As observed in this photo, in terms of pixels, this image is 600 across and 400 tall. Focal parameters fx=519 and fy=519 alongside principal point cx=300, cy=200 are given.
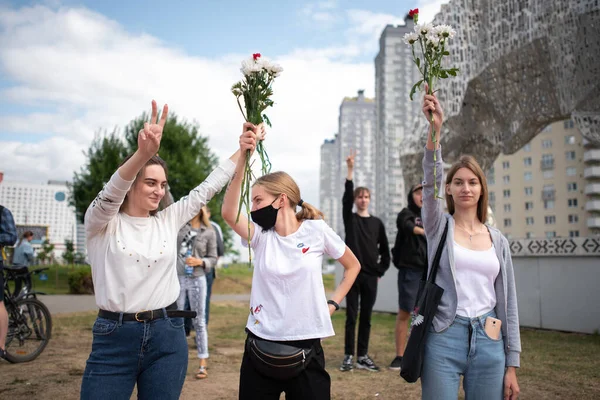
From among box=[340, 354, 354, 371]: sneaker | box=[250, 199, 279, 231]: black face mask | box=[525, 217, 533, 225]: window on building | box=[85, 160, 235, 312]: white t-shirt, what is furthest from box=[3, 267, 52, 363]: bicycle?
box=[525, 217, 533, 225]: window on building

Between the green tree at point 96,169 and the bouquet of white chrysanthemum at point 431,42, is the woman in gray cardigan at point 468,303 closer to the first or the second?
the bouquet of white chrysanthemum at point 431,42

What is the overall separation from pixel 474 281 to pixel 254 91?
1.51 meters

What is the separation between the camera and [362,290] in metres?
5.95

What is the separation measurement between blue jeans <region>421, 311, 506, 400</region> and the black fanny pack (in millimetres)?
608

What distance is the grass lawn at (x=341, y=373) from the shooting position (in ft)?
15.8

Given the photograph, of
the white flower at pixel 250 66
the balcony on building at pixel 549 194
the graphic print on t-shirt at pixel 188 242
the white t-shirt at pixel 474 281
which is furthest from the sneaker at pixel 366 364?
the balcony on building at pixel 549 194

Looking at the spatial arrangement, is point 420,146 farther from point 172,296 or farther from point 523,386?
point 172,296

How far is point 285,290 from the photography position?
2438 mm

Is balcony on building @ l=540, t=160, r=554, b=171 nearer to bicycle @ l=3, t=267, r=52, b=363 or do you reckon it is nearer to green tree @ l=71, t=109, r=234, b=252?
green tree @ l=71, t=109, r=234, b=252

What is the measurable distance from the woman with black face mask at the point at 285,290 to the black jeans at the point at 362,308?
125 inches

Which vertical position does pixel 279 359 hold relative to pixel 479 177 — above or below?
below

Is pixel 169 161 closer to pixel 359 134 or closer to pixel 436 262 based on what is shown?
pixel 436 262

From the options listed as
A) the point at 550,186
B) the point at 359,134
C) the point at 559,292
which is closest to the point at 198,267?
the point at 559,292

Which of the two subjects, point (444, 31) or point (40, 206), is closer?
point (444, 31)
